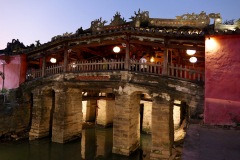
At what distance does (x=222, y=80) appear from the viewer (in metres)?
8.77

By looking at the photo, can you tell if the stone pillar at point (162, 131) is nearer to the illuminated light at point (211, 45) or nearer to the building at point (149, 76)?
the building at point (149, 76)

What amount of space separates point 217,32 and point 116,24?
29.3 feet

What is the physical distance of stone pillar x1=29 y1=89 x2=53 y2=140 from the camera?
14508 millimetres

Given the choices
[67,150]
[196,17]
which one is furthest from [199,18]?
[67,150]

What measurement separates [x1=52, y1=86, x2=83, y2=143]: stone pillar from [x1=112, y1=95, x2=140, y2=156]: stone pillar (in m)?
3.93

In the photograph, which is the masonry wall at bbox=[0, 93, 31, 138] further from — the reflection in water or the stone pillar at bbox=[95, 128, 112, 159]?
the stone pillar at bbox=[95, 128, 112, 159]

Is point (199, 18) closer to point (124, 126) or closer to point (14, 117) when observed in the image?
point (124, 126)

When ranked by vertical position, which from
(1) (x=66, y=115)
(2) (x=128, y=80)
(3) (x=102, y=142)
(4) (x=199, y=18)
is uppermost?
(4) (x=199, y=18)

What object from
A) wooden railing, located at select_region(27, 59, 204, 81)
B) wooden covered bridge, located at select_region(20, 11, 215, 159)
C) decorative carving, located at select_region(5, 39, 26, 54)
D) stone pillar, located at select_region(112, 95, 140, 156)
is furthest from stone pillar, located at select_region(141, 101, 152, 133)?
decorative carving, located at select_region(5, 39, 26, 54)

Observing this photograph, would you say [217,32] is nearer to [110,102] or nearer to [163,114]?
[163,114]

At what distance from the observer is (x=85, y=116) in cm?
2047

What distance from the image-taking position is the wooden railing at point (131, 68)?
10.2m

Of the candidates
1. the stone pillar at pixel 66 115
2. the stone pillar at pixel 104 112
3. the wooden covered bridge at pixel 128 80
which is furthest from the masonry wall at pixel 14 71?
the stone pillar at pixel 104 112

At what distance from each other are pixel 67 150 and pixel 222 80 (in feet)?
32.7
